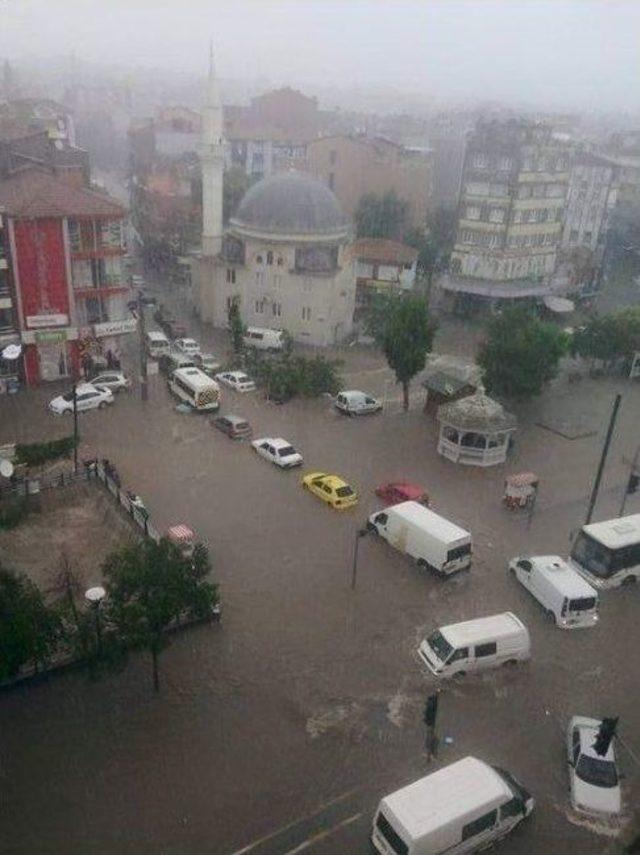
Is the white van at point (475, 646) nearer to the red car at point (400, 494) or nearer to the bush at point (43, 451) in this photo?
the red car at point (400, 494)

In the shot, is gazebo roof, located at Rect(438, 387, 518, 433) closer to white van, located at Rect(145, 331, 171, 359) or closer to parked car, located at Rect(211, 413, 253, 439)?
parked car, located at Rect(211, 413, 253, 439)

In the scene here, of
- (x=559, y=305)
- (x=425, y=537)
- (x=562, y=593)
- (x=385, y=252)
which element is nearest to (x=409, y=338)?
(x=425, y=537)

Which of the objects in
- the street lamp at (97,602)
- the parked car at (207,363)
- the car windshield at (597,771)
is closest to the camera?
the car windshield at (597,771)

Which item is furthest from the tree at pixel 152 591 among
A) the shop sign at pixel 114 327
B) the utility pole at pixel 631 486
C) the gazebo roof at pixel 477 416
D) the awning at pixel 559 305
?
the awning at pixel 559 305

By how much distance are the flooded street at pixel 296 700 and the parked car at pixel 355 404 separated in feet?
23.4

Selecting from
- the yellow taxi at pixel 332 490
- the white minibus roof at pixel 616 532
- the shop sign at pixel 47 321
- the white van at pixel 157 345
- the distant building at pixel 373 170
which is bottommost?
the white van at pixel 157 345

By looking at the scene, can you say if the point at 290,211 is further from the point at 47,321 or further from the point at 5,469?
the point at 5,469

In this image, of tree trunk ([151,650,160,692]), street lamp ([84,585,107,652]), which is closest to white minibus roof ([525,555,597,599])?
tree trunk ([151,650,160,692])

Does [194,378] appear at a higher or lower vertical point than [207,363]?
higher

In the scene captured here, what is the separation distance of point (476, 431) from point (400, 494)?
4.72 meters

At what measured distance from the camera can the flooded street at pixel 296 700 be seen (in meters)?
12.5

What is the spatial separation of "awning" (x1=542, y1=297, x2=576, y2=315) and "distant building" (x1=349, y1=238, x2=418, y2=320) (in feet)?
31.6

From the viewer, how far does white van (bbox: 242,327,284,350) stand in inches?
1521

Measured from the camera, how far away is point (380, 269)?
46344mm
